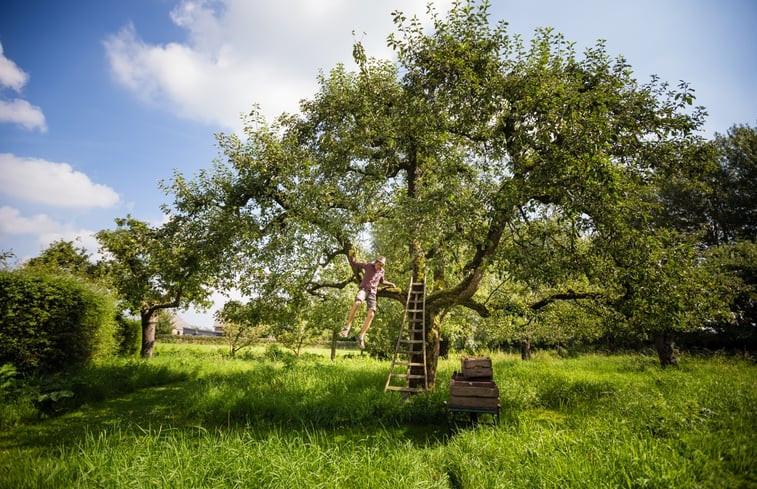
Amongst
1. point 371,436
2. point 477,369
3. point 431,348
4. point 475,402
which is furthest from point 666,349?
point 371,436

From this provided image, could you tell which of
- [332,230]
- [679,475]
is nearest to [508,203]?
[332,230]

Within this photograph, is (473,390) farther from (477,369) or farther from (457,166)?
(457,166)

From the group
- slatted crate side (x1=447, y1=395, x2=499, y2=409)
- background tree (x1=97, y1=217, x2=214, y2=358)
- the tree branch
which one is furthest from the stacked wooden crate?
background tree (x1=97, y1=217, x2=214, y2=358)

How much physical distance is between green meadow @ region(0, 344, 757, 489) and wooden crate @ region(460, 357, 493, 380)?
39.9 inches

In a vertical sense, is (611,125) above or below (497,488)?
above

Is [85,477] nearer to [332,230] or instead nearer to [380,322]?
[332,230]

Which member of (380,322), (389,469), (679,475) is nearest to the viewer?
(679,475)

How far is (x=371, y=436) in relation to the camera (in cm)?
746

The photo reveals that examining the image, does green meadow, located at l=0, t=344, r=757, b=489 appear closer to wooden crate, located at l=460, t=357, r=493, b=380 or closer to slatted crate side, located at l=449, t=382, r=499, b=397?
slatted crate side, located at l=449, t=382, r=499, b=397

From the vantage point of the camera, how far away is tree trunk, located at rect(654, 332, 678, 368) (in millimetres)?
16141

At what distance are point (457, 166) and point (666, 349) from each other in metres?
14.2

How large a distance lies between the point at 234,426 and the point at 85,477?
4.20m

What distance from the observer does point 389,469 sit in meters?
5.27

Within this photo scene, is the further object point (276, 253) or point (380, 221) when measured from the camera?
point (380, 221)
